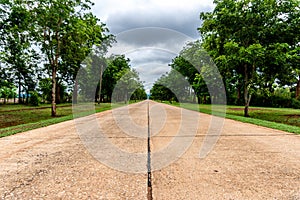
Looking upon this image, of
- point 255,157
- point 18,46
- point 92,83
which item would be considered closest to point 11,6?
point 18,46

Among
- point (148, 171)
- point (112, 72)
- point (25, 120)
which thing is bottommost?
point (25, 120)

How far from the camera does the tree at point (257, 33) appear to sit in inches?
416

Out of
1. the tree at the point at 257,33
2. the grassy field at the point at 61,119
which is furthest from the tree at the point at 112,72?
the tree at the point at 257,33

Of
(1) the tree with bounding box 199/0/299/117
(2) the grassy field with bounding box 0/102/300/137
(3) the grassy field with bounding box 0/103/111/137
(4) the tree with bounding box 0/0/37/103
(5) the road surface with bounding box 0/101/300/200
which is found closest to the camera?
(5) the road surface with bounding box 0/101/300/200

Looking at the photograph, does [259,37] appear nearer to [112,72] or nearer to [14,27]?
[14,27]

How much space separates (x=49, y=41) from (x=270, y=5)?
45.9 ft

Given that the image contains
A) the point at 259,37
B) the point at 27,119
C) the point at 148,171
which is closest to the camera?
the point at 148,171

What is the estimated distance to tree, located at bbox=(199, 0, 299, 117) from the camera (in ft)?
34.7

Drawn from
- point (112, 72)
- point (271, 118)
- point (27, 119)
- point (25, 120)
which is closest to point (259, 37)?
point (271, 118)

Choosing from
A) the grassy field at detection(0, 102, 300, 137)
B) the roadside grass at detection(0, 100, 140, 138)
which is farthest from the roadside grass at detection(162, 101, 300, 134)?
the roadside grass at detection(0, 100, 140, 138)

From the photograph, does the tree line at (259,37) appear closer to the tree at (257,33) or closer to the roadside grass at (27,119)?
the tree at (257,33)

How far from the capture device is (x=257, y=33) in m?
11.6

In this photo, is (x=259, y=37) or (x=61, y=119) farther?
(x=259, y=37)

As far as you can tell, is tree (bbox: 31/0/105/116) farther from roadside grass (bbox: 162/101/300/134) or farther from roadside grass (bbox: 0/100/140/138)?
roadside grass (bbox: 162/101/300/134)
